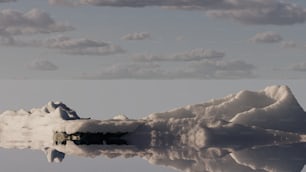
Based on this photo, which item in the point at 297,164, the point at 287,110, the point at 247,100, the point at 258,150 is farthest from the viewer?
the point at 247,100

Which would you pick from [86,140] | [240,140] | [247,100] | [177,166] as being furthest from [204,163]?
[247,100]

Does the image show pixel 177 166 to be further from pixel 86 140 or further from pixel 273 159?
pixel 86 140

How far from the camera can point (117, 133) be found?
611ft

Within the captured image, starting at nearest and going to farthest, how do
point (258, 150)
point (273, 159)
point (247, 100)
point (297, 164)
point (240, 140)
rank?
1. point (297, 164)
2. point (273, 159)
3. point (258, 150)
4. point (240, 140)
5. point (247, 100)

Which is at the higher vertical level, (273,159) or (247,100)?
(247,100)

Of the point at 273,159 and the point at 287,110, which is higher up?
the point at 287,110

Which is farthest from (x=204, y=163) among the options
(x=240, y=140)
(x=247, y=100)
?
(x=247, y=100)

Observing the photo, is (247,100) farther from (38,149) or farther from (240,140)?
(38,149)

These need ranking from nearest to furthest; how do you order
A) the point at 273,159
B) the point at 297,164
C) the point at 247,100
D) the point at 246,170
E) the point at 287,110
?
the point at 246,170
the point at 297,164
the point at 273,159
the point at 287,110
the point at 247,100

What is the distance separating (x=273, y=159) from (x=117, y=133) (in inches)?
2993

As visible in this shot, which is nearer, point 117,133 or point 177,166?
point 177,166

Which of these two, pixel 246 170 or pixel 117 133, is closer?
pixel 246 170

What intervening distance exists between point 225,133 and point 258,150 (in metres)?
35.0

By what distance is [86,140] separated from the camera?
181625 mm
